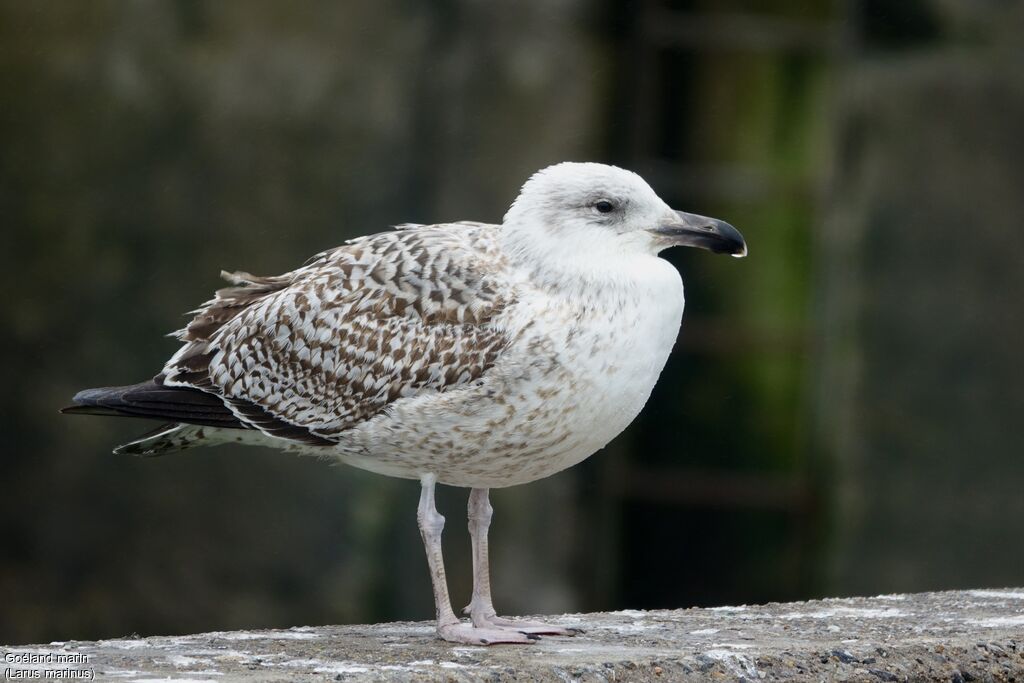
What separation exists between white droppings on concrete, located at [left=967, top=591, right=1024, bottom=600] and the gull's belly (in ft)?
4.72

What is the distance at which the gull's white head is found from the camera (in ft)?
14.4

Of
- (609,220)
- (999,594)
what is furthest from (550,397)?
(999,594)

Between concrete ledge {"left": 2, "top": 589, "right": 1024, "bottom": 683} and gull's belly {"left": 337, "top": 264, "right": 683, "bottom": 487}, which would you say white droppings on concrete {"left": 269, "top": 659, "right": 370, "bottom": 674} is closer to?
concrete ledge {"left": 2, "top": 589, "right": 1024, "bottom": 683}

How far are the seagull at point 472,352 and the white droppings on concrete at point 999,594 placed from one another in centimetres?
141

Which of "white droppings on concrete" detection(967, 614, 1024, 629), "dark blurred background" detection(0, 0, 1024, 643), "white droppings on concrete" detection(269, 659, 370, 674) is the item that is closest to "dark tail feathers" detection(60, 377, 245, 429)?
"white droppings on concrete" detection(269, 659, 370, 674)

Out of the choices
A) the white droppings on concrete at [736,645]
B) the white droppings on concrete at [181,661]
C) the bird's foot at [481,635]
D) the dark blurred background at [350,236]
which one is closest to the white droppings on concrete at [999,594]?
the white droppings on concrete at [736,645]

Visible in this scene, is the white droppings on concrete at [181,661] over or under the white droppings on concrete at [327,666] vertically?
under

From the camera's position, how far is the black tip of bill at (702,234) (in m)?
4.41

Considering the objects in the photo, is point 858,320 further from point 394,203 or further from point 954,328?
point 394,203

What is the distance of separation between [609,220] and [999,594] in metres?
1.75

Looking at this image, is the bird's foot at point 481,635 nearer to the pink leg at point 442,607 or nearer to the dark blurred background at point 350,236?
the pink leg at point 442,607

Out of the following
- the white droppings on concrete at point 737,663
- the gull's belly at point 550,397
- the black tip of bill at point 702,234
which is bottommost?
the white droppings on concrete at point 737,663

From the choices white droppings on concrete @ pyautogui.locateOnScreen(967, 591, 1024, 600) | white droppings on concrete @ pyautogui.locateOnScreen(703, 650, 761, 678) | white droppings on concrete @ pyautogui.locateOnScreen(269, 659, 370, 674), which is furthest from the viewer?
white droppings on concrete @ pyautogui.locateOnScreen(967, 591, 1024, 600)

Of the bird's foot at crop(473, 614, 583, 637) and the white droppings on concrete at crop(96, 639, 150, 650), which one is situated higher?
the bird's foot at crop(473, 614, 583, 637)
